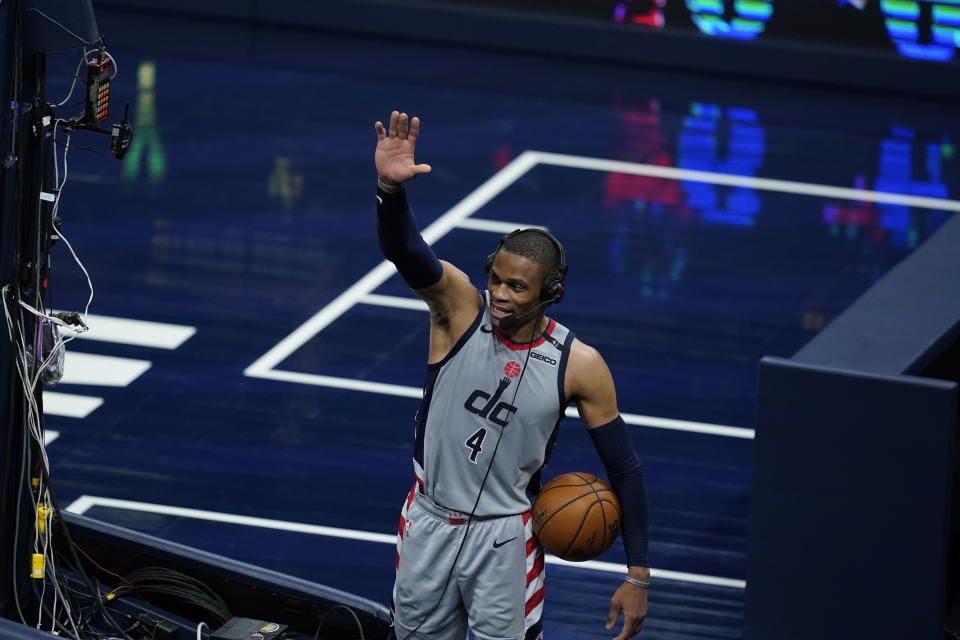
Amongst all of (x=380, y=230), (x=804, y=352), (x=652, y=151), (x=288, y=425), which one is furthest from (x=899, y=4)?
(x=380, y=230)

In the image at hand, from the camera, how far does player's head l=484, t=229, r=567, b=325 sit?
5.88 meters

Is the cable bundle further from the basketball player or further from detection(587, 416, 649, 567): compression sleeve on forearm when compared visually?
detection(587, 416, 649, 567): compression sleeve on forearm

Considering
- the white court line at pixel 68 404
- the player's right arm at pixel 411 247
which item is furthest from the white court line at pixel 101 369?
the player's right arm at pixel 411 247

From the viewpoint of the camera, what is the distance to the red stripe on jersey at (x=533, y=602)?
6215 millimetres

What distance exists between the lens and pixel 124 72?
17.7 meters

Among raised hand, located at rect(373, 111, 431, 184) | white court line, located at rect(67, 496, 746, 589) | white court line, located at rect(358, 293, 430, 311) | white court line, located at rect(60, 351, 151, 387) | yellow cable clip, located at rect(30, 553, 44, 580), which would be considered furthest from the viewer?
white court line, located at rect(358, 293, 430, 311)

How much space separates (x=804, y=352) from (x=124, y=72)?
1204 centimetres

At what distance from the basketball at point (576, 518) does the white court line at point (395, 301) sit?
249 inches

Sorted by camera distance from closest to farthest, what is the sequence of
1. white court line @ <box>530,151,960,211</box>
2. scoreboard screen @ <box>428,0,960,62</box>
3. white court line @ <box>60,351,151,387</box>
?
1. white court line @ <box>60,351,151,387</box>
2. white court line @ <box>530,151,960,211</box>
3. scoreboard screen @ <box>428,0,960,62</box>

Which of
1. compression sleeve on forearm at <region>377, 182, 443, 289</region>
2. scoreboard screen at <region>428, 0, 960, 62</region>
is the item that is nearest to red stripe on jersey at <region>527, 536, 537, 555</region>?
compression sleeve on forearm at <region>377, 182, 443, 289</region>

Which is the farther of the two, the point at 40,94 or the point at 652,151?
the point at 652,151

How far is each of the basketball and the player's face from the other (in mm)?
655

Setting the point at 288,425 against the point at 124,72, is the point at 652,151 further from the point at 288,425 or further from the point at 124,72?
the point at 288,425

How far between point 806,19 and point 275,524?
11336 millimetres
